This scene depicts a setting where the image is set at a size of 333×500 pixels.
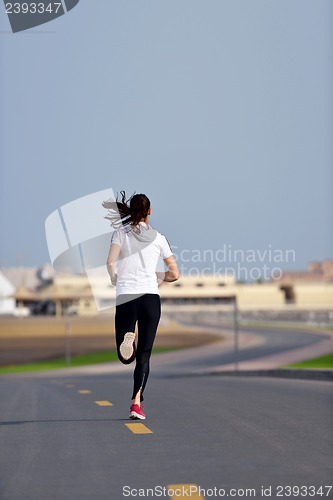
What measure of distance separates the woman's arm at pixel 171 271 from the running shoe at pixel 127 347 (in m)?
0.66

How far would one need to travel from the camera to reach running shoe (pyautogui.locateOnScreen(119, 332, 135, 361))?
31.9 ft

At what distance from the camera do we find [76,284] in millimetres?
187500

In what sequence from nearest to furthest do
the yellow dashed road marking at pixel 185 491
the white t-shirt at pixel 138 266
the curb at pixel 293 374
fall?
1. the yellow dashed road marking at pixel 185 491
2. the white t-shirt at pixel 138 266
3. the curb at pixel 293 374

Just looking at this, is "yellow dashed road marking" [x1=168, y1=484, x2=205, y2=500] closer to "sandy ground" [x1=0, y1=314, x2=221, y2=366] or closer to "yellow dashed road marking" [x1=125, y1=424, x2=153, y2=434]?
"yellow dashed road marking" [x1=125, y1=424, x2=153, y2=434]

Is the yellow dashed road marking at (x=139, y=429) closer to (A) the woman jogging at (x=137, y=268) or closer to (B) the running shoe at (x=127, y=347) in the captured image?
(A) the woman jogging at (x=137, y=268)

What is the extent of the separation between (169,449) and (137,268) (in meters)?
2.29

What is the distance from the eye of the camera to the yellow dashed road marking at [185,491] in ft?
20.6

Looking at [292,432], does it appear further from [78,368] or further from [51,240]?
[78,368]

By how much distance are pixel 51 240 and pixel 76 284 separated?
6944 inches

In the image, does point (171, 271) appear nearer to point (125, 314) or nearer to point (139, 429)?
point (125, 314)

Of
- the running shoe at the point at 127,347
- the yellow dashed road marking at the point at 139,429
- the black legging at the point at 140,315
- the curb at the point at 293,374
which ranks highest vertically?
the black legging at the point at 140,315

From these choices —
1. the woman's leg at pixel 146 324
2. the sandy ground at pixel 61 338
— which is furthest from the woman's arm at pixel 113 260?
the sandy ground at pixel 61 338

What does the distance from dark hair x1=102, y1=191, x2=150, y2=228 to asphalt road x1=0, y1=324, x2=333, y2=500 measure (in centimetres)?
196

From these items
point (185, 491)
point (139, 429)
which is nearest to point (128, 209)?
point (139, 429)
